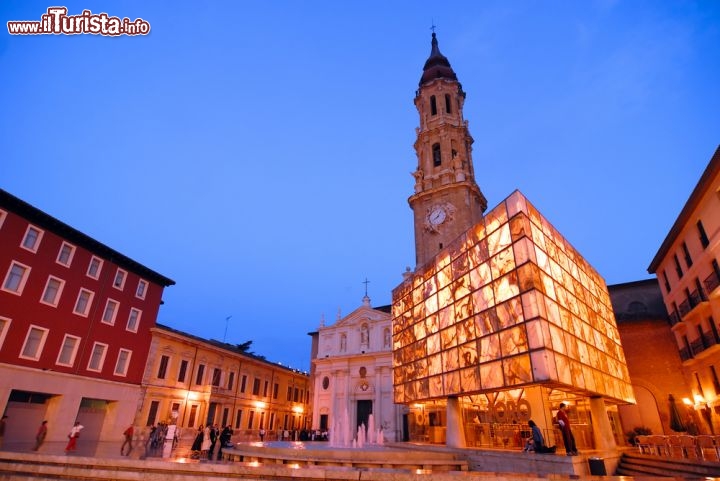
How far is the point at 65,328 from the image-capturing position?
2511 cm

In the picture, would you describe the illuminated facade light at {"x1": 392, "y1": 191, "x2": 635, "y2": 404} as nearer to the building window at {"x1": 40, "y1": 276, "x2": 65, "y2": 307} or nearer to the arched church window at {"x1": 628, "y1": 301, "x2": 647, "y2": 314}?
the arched church window at {"x1": 628, "y1": 301, "x2": 647, "y2": 314}

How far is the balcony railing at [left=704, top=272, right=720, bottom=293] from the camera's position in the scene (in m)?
20.4

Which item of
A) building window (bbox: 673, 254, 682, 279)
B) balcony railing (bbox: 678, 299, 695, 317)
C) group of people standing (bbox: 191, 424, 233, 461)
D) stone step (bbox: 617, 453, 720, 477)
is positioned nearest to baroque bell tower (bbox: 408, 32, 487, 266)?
building window (bbox: 673, 254, 682, 279)

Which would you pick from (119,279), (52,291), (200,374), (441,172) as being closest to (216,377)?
(200,374)

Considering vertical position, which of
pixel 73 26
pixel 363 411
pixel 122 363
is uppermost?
pixel 73 26

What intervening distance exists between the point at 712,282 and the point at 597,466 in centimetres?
1559

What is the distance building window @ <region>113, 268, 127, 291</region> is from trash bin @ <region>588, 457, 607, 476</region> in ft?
100

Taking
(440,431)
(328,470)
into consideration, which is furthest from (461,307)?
(328,470)

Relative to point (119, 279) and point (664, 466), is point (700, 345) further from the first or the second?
point (119, 279)

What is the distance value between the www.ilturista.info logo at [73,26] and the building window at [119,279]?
16356 mm

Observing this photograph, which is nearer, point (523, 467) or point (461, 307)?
point (523, 467)

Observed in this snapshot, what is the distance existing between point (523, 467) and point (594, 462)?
2196 mm

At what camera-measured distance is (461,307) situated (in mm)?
18953

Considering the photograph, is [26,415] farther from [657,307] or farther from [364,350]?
[657,307]
